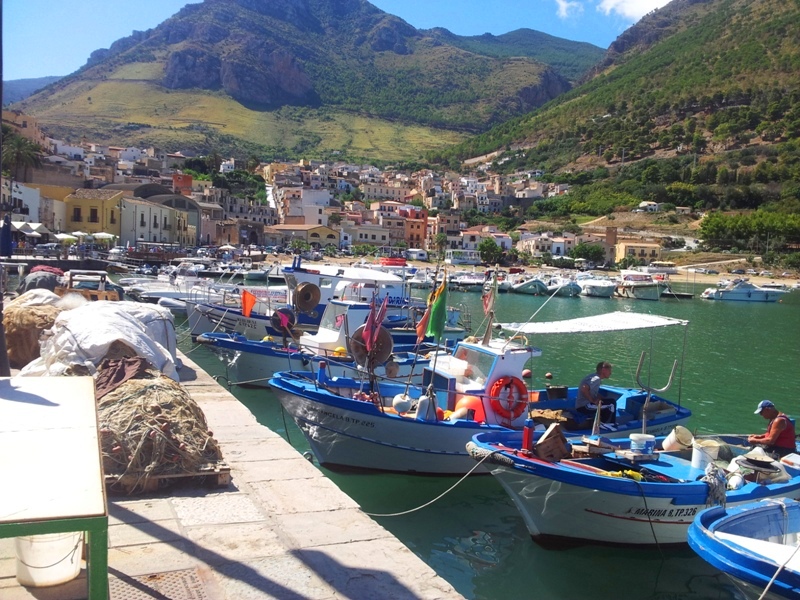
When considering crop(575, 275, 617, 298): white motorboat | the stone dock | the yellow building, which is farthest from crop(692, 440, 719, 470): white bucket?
the yellow building

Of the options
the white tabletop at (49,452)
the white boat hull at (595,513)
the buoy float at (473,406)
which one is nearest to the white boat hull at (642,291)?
the buoy float at (473,406)

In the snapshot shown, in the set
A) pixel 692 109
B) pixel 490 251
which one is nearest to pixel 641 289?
pixel 490 251

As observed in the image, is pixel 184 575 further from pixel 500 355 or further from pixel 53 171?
pixel 53 171

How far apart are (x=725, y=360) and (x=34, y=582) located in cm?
2931

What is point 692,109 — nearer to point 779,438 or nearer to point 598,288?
point 598,288

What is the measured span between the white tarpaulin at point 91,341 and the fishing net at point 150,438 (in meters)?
3.02

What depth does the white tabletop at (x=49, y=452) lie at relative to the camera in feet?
10.9

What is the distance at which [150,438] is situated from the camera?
7.22 m

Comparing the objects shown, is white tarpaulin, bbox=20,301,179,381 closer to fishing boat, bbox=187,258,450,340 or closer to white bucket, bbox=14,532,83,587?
white bucket, bbox=14,532,83,587

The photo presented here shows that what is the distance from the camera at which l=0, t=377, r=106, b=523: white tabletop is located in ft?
10.9

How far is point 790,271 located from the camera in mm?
89375

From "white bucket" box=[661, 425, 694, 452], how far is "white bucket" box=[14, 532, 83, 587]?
28.0ft

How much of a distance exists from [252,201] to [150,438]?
4369 inches

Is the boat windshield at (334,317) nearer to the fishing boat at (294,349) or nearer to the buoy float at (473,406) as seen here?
the fishing boat at (294,349)
